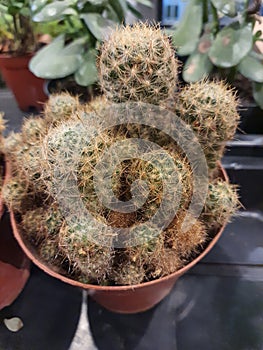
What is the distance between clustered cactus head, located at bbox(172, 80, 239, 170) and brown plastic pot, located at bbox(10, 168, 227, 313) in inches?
5.8

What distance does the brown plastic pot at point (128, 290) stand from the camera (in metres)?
0.54

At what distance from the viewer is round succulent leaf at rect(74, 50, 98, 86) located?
79cm

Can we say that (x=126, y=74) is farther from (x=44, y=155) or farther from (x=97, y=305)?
(x=97, y=305)

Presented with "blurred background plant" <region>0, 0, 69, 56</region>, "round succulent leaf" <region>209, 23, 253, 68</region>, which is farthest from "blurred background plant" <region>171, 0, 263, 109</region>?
"blurred background plant" <region>0, 0, 69, 56</region>

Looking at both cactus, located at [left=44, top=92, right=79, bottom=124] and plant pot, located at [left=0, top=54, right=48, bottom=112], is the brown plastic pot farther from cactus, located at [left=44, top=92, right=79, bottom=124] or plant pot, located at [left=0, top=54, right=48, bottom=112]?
plant pot, located at [left=0, top=54, right=48, bottom=112]

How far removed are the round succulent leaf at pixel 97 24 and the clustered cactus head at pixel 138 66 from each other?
275 millimetres

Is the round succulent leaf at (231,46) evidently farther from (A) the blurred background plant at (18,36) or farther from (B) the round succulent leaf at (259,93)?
(A) the blurred background plant at (18,36)

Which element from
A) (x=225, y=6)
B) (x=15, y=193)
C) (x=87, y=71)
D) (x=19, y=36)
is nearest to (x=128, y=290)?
(x=15, y=193)

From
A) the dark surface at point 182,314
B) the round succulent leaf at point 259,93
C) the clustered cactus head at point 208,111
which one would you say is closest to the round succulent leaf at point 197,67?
the round succulent leaf at point 259,93

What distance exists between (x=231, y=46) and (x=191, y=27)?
13 cm

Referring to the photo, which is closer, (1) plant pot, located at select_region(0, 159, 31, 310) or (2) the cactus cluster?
(2) the cactus cluster

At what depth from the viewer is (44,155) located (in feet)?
1.59

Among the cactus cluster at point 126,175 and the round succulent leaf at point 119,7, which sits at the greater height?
the round succulent leaf at point 119,7

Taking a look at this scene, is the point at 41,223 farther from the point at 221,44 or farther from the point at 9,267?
the point at 221,44
